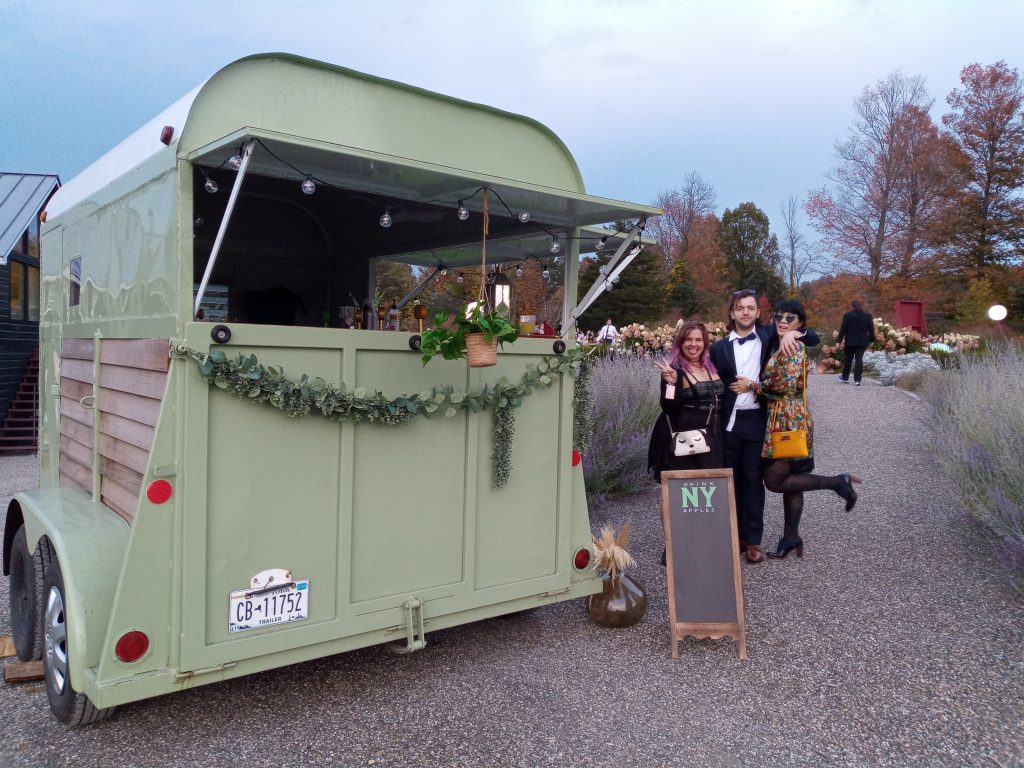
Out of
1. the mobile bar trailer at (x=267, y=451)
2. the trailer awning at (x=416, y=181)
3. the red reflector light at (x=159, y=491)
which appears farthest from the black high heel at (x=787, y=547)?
the red reflector light at (x=159, y=491)

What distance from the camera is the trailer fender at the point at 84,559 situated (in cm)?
287

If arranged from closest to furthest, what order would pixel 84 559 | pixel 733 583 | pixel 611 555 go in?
1. pixel 84 559
2. pixel 733 583
3. pixel 611 555

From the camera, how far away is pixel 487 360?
3396 mm

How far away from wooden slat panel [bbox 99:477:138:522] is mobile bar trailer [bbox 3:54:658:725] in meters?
0.02

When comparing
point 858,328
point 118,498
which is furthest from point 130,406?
point 858,328

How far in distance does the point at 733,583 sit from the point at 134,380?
3137mm

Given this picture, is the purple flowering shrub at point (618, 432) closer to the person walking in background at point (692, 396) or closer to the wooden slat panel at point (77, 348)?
the person walking in background at point (692, 396)

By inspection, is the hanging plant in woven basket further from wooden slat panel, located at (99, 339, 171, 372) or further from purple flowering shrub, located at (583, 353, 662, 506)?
purple flowering shrub, located at (583, 353, 662, 506)

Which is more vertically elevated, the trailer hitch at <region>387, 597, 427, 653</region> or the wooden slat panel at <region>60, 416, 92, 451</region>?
the wooden slat panel at <region>60, 416, 92, 451</region>

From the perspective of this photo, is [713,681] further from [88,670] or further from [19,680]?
[19,680]

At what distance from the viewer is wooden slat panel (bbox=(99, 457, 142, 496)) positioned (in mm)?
3193

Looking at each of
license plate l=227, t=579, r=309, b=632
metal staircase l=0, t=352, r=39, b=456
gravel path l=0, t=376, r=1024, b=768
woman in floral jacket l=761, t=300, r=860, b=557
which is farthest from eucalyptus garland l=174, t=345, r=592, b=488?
metal staircase l=0, t=352, r=39, b=456

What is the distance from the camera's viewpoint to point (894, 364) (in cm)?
1655

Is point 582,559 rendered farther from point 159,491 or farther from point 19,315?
point 19,315
